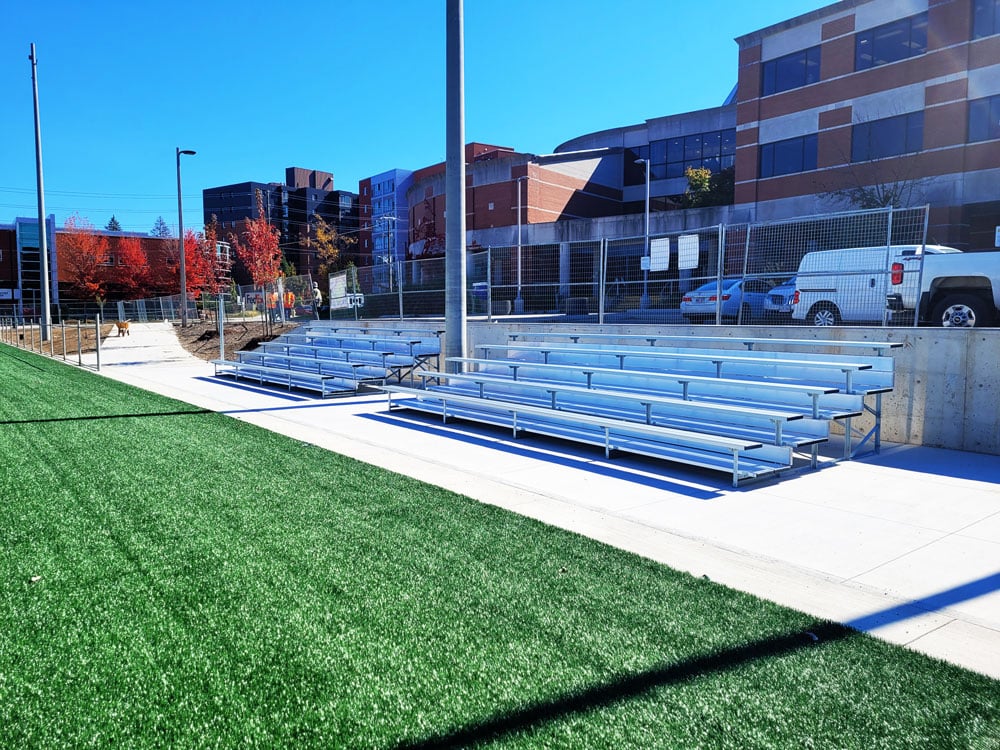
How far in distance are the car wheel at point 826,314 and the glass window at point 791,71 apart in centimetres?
3040

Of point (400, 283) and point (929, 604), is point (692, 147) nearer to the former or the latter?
point (400, 283)

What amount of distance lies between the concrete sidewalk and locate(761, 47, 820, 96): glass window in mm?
33279

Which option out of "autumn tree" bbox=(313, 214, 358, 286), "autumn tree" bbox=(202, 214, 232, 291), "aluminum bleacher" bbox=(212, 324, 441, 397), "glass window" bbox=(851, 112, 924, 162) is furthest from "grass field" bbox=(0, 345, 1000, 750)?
"autumn tree" bbox=(313, 214, 358, 286)

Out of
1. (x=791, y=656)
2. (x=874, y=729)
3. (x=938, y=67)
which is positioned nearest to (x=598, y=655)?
(x=791, y=656)

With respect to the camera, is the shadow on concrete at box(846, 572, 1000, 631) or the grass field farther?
the shadow on concrete at box(846, 572, 1000, 631)

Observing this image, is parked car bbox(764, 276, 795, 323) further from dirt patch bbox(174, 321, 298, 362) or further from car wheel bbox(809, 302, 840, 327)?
dirt patch bbox(174, 321, 298, 362)

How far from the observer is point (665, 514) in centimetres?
529

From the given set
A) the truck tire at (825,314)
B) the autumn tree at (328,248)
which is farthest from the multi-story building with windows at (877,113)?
the autumn tree at (328,248)

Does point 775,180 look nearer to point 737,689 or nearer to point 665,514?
point 665,514

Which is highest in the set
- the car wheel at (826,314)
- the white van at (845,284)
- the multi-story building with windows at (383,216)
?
the multi-story building with windows at (383,216)

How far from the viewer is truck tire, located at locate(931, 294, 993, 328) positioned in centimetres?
1009

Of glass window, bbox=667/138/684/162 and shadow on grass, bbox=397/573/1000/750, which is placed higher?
glass window, bbox=667/138/684/162

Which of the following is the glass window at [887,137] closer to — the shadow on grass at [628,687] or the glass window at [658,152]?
the glass window at [658,152]

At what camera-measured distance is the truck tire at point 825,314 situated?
988cm
